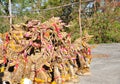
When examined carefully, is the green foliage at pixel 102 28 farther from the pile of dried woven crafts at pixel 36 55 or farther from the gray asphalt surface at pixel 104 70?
the pile of dried woven crafts at pixel 36 55

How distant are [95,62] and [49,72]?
2913 mm

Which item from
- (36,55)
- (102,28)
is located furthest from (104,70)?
(102,28)

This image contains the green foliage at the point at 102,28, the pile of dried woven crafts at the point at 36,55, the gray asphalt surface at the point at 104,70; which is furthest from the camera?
the green foliage at the point at 102,28

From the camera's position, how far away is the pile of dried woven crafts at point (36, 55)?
5.63 meters

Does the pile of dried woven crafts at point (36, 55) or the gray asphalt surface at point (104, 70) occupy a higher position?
the pile of dried woven crafts at point (36, 55)

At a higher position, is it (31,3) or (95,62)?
(31,3)

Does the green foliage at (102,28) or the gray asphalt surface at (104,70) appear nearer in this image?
the gray asphalt surface at (104,70)

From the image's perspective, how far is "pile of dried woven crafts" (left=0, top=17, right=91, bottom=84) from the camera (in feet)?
18.5

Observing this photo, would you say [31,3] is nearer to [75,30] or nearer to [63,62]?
[75,30]

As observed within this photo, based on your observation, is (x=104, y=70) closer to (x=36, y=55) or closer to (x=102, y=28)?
(x=36, y=55)

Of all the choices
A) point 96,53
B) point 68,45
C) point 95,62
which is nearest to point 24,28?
point 68,45

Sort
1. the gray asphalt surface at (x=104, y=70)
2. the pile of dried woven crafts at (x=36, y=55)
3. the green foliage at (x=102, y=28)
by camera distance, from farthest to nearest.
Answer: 1. the green foliage at (x=102, y=28)
2. the gray asphalt surface at (x=104, y=70)
3. the pile of dried woven crafts at (x=36, y=55)

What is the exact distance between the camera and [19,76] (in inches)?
221

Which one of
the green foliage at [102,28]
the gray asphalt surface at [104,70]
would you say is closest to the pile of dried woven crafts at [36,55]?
the gray asphalt surface at [104,70]
